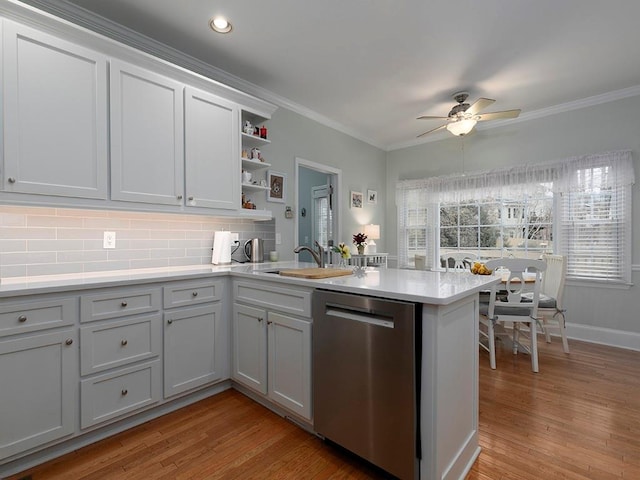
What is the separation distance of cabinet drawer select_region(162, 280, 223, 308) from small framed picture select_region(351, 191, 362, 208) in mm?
2833

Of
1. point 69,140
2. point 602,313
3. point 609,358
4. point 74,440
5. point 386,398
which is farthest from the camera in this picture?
point 602,313

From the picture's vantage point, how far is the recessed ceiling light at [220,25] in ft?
7.43

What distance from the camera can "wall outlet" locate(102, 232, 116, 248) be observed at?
2.33m

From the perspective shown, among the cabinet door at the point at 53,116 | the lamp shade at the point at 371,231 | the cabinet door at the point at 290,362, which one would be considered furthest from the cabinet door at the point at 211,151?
the lamp shade at the point at 371,231

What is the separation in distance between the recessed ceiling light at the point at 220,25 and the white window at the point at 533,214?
11.6 feet

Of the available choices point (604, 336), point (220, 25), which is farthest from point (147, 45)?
point (604, 336)

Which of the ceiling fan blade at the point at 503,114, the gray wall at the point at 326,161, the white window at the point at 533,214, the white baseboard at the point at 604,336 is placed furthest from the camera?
the gray wall at the point at 326,161

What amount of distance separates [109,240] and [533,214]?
4.65 meters

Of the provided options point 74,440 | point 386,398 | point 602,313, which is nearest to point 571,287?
point 602,313

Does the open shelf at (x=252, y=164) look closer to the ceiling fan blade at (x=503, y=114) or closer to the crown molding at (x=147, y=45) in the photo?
the crown molding at (x=147, y=45)

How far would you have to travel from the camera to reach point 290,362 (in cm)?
191

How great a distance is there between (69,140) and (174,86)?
33.2 inches

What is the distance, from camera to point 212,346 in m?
2.32

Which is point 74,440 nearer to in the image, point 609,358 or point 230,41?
point 230,41
